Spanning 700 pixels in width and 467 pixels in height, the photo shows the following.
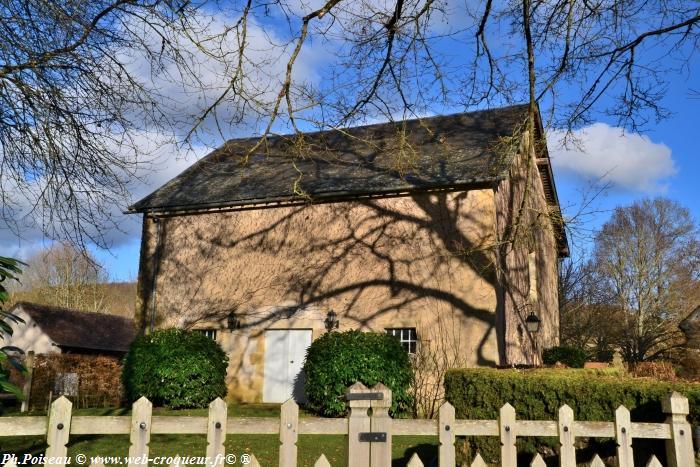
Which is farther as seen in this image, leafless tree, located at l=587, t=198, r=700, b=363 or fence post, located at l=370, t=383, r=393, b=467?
leafless tree, located at l=587, t=198, r=700, b=363

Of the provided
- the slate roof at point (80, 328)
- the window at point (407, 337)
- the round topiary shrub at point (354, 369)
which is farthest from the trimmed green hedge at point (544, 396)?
the slate roof at point (80, 328)

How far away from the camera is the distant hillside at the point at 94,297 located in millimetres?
45812

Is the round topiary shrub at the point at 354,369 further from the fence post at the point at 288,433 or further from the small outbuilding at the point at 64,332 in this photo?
the small outbuilding at the point at 64,332

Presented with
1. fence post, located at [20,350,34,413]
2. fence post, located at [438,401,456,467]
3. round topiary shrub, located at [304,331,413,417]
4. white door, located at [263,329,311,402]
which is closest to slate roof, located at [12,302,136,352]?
fence post, located at [20,350,34,413]

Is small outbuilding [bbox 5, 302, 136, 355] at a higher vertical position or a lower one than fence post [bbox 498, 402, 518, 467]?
higher

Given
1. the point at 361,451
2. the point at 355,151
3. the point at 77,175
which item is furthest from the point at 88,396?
the point at 361,451

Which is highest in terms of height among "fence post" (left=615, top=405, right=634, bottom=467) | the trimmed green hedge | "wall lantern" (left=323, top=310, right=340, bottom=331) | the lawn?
"wall lantern" (left=323, top=310, right=340, bottom=331)

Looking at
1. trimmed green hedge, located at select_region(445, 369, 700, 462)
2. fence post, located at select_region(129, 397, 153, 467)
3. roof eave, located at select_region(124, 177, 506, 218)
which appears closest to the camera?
fence post, located at select_region(129, 397, 153, 467)

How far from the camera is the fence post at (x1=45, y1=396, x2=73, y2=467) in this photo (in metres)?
4.25

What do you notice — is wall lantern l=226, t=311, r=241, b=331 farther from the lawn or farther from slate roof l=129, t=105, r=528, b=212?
the lawn

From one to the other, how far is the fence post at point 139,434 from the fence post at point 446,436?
216 cm

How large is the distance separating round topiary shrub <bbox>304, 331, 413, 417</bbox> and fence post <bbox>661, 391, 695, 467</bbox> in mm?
8198

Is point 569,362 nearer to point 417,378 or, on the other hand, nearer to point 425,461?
point 417,378

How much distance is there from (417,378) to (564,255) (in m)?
17.6
